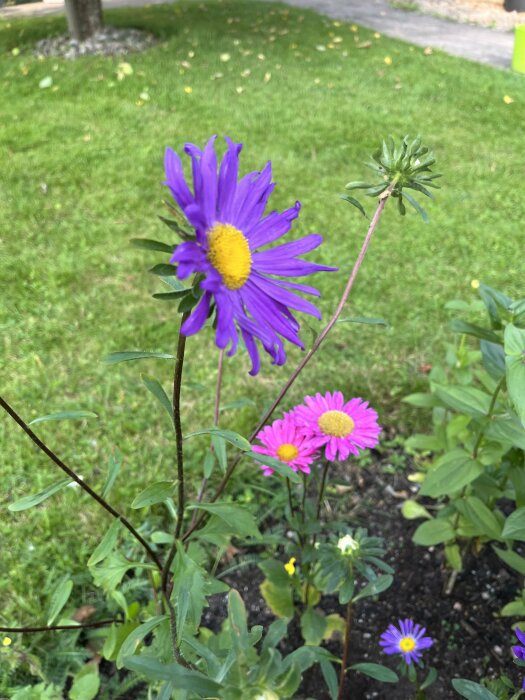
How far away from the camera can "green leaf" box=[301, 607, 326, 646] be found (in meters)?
1.54

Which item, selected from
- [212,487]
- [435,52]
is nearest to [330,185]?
[212,487]

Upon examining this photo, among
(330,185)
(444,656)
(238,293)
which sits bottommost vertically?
(444,656)

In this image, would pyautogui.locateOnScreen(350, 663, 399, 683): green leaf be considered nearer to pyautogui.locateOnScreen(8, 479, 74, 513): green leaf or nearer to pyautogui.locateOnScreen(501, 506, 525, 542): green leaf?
pyautogui.locateOnScreen(501, 506, 525, 542): green leaf

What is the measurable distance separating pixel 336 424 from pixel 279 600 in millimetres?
577

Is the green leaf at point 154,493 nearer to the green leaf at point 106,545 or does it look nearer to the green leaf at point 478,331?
the green leaf at point 106,545

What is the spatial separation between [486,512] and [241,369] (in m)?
1.19

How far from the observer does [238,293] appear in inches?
33.0

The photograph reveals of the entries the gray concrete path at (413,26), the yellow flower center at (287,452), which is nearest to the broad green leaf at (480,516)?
the yellow flower center at (287,452)

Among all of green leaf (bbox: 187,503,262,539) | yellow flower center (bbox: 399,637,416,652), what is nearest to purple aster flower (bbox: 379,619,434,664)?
yellow flower center (bbox: 399,637,416,652)

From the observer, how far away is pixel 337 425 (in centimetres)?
136

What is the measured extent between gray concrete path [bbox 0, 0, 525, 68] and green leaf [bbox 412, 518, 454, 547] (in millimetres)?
5656

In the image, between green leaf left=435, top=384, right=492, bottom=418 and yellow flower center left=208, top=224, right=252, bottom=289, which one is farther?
green leaf left=435, top=384, right=492, bottom=418

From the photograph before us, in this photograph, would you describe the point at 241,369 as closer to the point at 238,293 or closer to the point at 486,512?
the point at 486,512

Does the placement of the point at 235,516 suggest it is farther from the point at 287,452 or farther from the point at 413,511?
the point at 413,511
